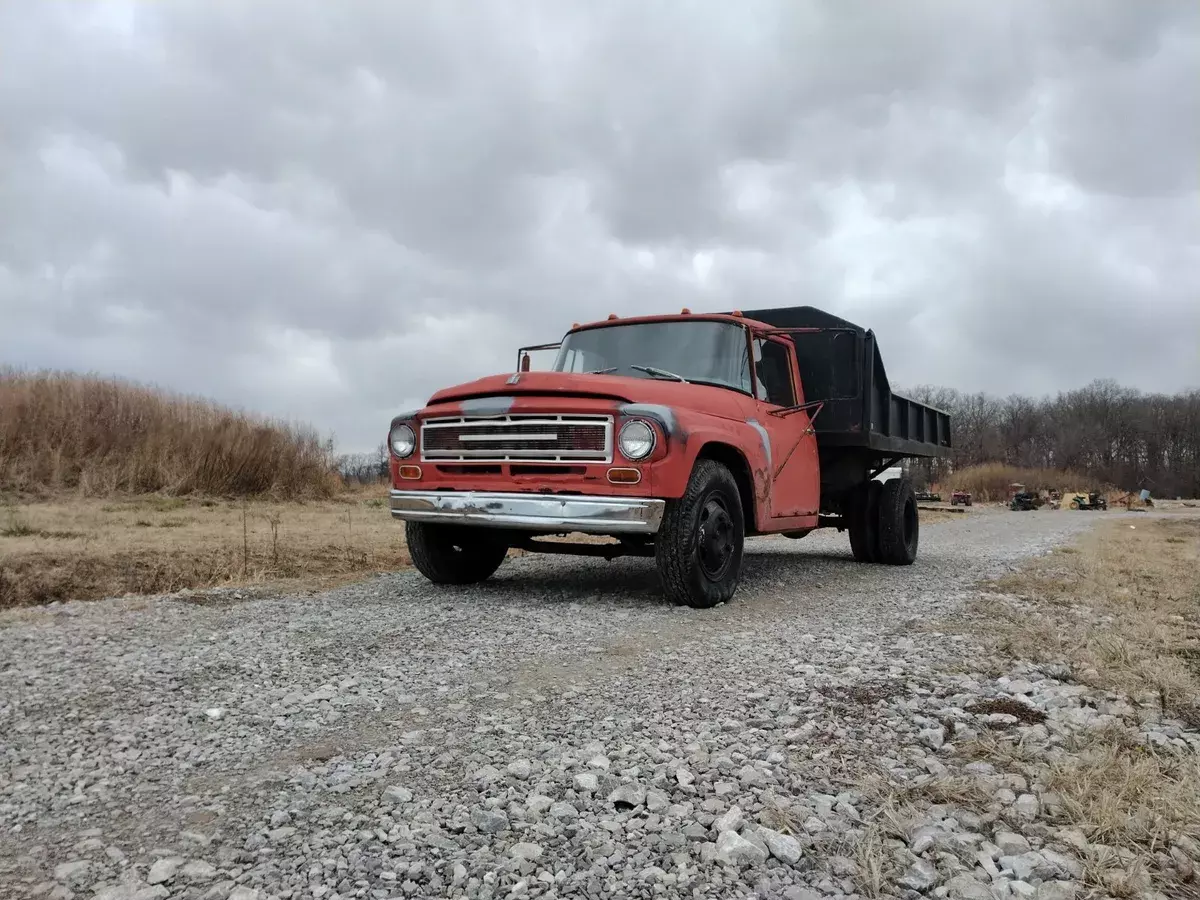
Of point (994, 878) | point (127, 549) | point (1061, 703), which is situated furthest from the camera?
point (127, 549)

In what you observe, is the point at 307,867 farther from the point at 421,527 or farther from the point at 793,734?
the point at 421,527

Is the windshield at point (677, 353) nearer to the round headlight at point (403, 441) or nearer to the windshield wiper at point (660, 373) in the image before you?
the windshield wiper at point (660, 373)

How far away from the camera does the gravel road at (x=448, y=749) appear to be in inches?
76.9

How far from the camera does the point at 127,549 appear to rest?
8.25 metres

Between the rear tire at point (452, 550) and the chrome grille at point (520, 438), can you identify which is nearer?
the chrome grille at point (520, 438)

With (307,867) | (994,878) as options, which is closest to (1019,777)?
(994,878)

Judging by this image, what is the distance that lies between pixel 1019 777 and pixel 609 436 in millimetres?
3202

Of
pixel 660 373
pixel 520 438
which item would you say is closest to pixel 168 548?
pixel 520 438

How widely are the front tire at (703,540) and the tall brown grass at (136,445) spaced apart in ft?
38.3

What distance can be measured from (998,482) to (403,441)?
5975cm

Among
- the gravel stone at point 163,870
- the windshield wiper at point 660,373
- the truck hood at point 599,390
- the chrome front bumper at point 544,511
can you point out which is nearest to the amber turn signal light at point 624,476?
the chrome front bumper at point 544,511

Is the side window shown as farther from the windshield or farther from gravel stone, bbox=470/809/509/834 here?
gravel stone, bbox=470/809/509/834

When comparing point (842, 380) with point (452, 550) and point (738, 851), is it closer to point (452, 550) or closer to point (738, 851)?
point (452, 550)

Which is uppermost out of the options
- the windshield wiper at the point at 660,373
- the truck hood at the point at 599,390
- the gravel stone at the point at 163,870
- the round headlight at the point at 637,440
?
the windshield wiper at the point at 660,373
